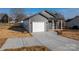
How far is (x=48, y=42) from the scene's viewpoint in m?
6.14

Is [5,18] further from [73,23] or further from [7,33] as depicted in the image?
[73,23]

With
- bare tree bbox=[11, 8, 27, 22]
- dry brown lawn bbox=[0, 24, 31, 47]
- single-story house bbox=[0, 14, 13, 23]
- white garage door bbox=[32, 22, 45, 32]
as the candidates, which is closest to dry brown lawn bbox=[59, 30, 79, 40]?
white garage door bbox=[32, 22, 45, 32]

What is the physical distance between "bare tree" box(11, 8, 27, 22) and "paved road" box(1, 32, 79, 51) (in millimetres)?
465

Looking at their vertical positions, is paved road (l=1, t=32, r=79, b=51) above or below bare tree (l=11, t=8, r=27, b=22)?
below

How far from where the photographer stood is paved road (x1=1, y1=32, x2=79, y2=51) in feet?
20.0

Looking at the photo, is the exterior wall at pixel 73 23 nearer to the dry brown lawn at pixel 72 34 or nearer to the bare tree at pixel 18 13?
the dry brown lawn at pixel 72 34

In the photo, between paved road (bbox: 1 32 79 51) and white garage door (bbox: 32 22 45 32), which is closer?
paved road (bbox: 1 32 79 51)

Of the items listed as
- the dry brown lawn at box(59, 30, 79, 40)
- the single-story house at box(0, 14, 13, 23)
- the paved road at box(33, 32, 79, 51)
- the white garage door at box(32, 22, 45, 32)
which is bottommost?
the paved road at box(33, 32, 79, 51)

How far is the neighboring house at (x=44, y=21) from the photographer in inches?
242

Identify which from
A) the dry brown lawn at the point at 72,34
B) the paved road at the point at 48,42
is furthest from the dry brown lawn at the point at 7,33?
the dry brown lawn at the point at 72,34

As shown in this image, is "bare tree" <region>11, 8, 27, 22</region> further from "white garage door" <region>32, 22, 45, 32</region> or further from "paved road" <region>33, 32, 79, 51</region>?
"paved road" <region>33, 32, 79, 51</region>

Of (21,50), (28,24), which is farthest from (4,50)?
(28,24)
